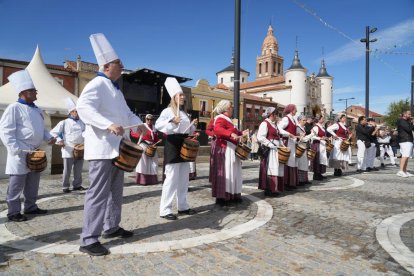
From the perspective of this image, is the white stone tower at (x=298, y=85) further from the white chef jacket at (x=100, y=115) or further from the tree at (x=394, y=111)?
the white chef jacket at (x=100, y=115)

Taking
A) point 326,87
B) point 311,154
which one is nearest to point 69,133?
point 311,154

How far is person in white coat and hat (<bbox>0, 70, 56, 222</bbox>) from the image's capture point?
4.58 m

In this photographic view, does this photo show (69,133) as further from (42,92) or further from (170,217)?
(42,92)

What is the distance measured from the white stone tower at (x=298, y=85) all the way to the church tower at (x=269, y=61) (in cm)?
2288

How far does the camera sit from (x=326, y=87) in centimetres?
8762

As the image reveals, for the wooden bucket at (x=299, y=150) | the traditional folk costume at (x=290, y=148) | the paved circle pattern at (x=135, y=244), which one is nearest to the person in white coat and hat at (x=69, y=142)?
the paved circle pattern at (x=135, y=244)

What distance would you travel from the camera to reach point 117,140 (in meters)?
3.56

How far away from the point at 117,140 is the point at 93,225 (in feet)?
2.99

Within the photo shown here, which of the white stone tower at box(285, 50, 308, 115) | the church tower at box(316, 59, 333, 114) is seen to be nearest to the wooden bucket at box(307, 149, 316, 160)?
the white stone tower at box(285, 50, 308, 115)

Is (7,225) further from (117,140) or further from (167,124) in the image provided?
(167,124)

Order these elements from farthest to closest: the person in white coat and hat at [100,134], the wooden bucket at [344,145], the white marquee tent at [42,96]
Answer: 1. the wooden bucket at [344,145]
2. the white marquee tent at [42,96]
3. the person in white coat and hat at [100,134]

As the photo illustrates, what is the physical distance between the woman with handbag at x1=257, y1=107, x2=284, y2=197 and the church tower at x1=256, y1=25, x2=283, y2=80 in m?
91.0

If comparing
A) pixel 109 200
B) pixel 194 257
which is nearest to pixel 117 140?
pixel 109 200

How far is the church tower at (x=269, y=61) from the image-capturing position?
9512 cm
